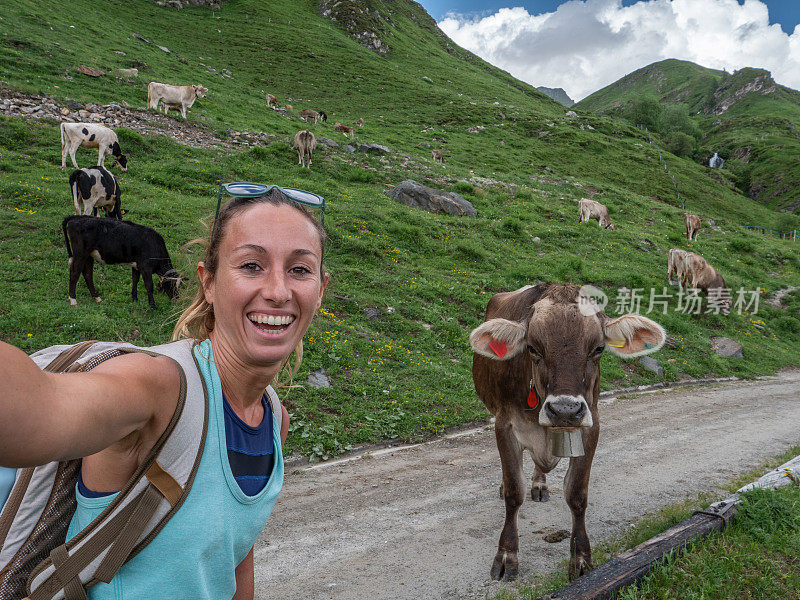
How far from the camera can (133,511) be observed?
1.34 meters

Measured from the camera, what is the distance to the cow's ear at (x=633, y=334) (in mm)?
3951

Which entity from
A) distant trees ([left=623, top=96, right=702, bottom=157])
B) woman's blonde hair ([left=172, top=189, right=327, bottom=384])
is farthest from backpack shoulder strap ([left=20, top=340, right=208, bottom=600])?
distant trees ([left=623, top=96, right=702, bottom=157])

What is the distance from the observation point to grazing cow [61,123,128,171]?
49.0ft

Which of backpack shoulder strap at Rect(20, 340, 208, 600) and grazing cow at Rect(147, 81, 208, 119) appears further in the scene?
grazing cow at Rect(147, 81, 208, 119)

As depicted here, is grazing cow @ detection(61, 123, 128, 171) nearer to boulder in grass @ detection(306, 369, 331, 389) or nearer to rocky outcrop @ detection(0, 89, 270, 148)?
rocky outcrop @ detection(0, 89, 270, 148)

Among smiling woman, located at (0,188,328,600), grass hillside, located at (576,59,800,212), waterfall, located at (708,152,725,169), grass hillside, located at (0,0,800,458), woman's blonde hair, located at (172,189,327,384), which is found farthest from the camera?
waterfall, located at (708,152,725,169)

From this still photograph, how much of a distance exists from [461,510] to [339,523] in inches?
54.2

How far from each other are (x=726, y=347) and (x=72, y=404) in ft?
58.0

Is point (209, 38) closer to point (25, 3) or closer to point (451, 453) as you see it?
point (25, 3)

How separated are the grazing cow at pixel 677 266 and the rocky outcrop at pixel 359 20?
61064mm

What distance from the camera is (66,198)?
12.6 meters

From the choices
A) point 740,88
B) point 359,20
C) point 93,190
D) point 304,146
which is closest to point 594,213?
point 304,146

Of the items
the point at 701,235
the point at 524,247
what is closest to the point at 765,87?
the point at 701,235

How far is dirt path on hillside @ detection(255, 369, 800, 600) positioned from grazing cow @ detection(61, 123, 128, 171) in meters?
14.4
